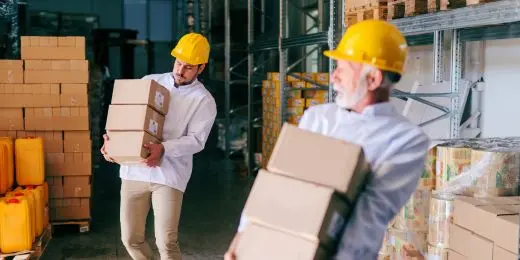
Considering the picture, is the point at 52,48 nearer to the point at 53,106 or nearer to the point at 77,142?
the point at 53,106

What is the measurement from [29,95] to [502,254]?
4.88 m

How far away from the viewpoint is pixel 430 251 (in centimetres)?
414

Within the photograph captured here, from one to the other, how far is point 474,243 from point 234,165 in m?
8.23

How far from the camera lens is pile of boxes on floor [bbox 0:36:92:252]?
21.5ft

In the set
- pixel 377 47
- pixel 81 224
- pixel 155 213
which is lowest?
pixel 81 224

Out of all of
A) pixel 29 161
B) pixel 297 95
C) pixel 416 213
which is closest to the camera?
pixel 416 213

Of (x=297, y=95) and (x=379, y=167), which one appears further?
(x=297, y=95)

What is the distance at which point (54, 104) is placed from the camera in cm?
663

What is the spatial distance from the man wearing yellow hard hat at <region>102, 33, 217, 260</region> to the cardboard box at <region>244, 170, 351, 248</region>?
216cm

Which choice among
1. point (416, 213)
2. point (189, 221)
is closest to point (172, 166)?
point (416, 213)

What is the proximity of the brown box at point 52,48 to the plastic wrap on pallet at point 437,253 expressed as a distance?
13.3 feet

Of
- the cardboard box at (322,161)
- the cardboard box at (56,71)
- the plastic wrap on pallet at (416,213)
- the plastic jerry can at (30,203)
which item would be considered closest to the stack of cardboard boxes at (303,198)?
the cardboard box at (322,161)

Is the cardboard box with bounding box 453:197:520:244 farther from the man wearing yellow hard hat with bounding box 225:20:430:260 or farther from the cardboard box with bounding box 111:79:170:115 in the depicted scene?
the cardboard box with bounding box 111:79:170:115

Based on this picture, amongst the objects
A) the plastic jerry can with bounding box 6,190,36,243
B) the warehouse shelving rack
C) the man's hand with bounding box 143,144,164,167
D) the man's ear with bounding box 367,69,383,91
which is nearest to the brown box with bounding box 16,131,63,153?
the plastic jerry can with bounding box 6,190,36,243
